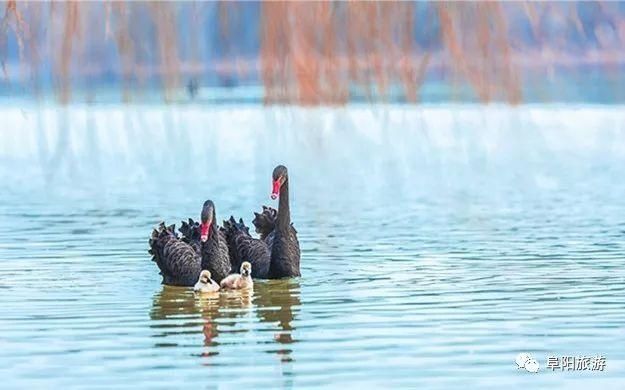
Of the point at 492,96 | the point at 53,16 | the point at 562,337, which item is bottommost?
the point at 562,337

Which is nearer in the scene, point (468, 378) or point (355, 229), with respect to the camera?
point (468, 378)

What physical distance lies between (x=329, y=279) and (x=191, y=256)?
1126 mm

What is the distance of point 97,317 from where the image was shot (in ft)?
30.0

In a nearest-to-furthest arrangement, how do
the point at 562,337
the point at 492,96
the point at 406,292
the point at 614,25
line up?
the point at 614,25 → the point at 492,96 → the point at 562,337 → the point at 406,292

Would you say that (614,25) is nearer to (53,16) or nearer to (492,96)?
(492,96)

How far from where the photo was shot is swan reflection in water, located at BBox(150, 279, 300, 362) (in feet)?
27.6

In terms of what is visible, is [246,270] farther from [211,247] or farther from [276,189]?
[276,189]

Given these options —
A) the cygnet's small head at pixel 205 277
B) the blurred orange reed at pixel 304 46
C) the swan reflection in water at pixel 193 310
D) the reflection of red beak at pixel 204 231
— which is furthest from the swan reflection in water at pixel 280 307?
the blurred orange reed at pixel 304 46

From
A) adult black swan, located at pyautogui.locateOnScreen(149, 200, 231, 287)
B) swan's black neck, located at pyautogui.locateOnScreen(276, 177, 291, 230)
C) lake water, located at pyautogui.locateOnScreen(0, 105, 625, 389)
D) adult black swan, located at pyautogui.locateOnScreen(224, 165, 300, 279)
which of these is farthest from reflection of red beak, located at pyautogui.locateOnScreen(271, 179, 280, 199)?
lake water, located at pyautogui.locateOnScreen(0, 105, 625, 389)

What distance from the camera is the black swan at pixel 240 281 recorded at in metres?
10.5

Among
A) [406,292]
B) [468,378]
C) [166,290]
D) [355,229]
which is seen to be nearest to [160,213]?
[355,229]

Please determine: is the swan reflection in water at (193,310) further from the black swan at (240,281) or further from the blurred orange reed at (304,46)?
the blurred orange reed at (304,46)

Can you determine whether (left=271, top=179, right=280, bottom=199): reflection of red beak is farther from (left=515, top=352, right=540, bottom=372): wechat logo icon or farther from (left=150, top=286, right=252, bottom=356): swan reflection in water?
(left=515, top=352, right=540, bottom=372): wechat logo icon

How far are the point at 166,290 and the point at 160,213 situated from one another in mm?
6528
